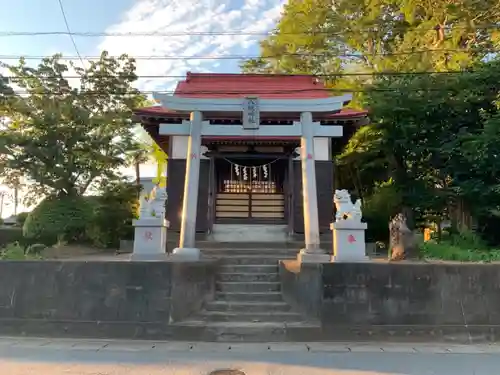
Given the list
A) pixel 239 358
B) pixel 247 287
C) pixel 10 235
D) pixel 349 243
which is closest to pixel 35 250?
pixel 10 235

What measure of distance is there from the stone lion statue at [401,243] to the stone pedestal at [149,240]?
198 inches

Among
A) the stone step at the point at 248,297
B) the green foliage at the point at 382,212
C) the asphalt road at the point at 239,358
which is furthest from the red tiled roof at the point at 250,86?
the asphalt road at the point at 239,358

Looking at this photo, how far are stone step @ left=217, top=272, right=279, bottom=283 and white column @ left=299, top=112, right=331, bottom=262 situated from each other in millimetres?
961

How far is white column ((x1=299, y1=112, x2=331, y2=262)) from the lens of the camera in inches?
305

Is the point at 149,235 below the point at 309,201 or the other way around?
below

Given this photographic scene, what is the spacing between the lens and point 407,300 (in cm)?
665

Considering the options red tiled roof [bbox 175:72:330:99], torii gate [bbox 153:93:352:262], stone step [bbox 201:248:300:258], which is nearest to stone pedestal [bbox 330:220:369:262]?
torii gate [bbox 153:93:352:262]

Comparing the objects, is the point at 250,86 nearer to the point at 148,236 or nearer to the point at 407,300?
the point at 148,236

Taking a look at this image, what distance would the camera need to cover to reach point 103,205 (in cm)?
1191

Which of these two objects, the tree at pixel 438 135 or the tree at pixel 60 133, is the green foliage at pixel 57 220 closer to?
the tree at pixel 60 133

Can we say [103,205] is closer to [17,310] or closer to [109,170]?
[109,170]

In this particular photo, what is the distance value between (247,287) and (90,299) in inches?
121

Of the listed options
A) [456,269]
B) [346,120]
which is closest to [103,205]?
[346,120]

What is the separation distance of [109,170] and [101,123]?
1.59m
